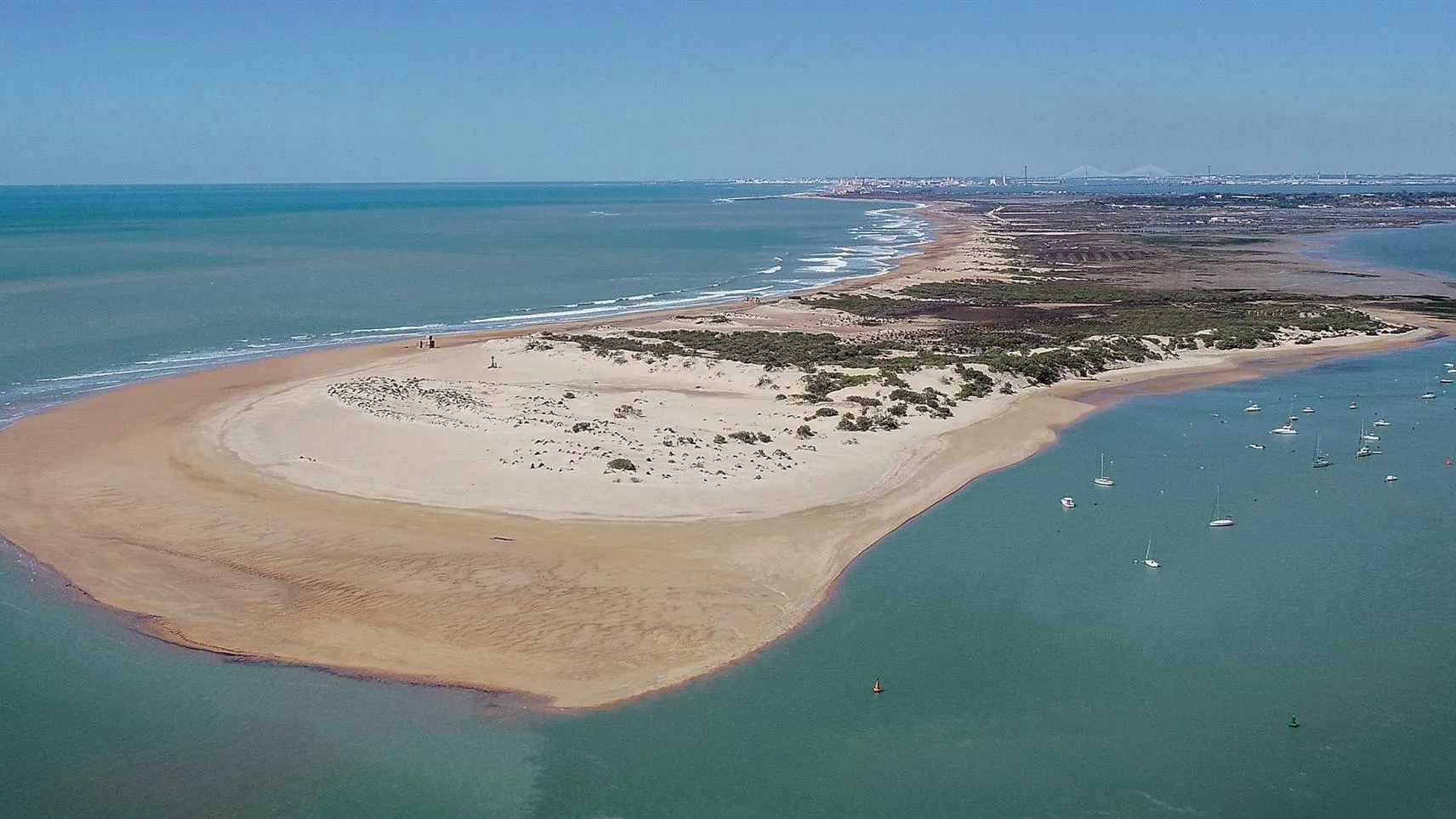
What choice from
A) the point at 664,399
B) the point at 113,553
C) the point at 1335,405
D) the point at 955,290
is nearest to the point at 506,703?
the point at 113,553

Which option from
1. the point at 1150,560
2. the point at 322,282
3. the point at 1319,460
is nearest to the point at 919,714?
the point at 1150,560

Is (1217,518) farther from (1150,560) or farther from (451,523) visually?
(451,523)

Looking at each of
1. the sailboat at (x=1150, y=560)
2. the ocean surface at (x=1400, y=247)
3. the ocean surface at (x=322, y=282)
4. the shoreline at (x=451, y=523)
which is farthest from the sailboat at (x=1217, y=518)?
the ocean surface at (x=1400, y=247)

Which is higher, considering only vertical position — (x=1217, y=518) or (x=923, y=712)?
(x=1217, y=518)

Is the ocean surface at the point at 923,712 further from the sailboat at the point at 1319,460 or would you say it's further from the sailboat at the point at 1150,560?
the sailboat at the point at 1319,460

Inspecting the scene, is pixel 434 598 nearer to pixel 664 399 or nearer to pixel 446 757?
pixel 446 757
